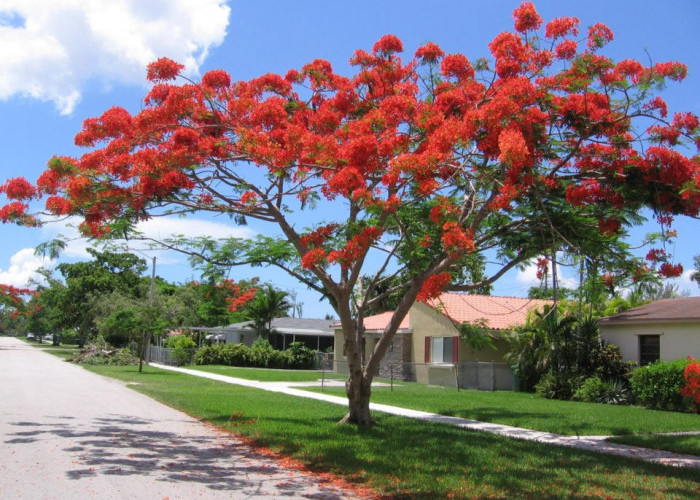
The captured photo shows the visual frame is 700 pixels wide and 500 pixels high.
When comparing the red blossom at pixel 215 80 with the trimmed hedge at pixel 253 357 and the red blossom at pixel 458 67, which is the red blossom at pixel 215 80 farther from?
the trimmed hedge at pixel 253 357

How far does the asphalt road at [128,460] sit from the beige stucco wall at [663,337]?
14.2m

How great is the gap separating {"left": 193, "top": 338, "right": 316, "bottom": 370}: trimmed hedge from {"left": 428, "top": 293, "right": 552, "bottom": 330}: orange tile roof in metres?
14.8

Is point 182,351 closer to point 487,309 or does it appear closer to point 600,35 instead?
point 487,309

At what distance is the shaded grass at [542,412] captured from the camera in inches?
548

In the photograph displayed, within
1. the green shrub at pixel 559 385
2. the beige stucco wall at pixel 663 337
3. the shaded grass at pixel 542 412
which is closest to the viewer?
the shaded grass at pixel 542 412

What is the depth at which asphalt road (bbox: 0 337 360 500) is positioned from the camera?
24.6ft

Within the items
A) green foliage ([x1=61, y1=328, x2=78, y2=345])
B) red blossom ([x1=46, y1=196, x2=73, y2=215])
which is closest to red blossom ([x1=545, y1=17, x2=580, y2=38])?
red blossom ([x1=46, y1=196, x2=73, y2=215])

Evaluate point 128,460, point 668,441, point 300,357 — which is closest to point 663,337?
point 668,441

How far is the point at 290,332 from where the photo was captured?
47500 mm

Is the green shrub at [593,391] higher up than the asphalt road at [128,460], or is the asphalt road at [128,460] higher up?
the green shrub at [593,391]

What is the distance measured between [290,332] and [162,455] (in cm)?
3782

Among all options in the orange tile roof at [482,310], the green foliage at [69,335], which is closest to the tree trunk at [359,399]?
the orange tile roof at [482,310]

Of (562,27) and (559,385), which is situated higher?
(562,27)

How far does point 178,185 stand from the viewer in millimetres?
11703
